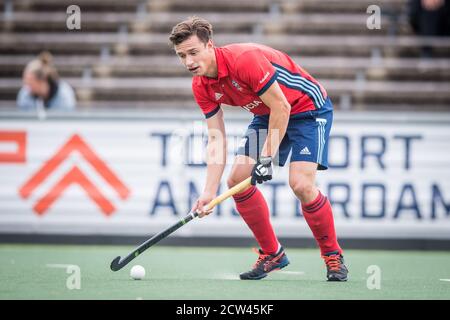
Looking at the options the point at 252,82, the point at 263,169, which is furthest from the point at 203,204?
the point at 252,82

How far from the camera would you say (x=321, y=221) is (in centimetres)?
562

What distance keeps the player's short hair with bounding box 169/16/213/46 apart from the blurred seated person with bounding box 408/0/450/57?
569 cm

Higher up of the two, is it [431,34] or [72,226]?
[431,34]

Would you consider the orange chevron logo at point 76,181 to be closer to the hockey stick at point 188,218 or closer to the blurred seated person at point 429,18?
the hockey stick at point 188,218

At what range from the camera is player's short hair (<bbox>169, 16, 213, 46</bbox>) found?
5230 mm

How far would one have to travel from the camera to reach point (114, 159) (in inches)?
341

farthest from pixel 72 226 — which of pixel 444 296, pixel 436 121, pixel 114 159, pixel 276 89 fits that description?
pixel 444 296

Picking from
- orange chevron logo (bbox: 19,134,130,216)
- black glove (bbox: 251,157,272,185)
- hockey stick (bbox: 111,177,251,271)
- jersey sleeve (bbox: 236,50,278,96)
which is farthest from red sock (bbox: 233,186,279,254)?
orange chevron logo (bbox: 19,134,130,216)

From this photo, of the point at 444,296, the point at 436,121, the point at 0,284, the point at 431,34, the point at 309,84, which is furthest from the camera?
the point at 431,34

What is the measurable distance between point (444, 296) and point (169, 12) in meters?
7.61

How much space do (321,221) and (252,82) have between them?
2.99 feet

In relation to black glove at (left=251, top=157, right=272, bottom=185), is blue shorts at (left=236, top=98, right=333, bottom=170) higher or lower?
higher

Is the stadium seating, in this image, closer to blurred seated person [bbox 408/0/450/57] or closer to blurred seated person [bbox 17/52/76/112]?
blurred seated person [bbox 408/0/450/57]

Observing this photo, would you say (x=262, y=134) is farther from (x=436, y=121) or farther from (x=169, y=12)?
(x=169, y=12)
